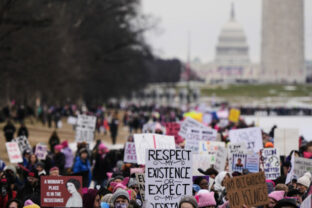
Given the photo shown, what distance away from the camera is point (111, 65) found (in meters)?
65.3

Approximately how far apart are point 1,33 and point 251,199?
25.2m

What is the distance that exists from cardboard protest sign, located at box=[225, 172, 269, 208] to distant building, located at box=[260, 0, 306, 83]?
146 metres

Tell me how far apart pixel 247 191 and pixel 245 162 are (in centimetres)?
481

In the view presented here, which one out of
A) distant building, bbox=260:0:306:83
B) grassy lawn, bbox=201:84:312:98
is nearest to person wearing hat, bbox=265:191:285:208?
grassy lawn, bbox=201:84:312:98

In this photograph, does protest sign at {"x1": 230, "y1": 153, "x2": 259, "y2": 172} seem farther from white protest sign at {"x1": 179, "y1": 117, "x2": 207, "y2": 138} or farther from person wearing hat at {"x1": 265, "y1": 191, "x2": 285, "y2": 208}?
white protest sign at {"x1": 179, "y1": 117, "x2": 207, "y2": 138}

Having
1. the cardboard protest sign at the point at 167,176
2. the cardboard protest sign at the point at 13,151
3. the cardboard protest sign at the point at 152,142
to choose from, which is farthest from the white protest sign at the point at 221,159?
the cardboard protest sign at the point at 167,176

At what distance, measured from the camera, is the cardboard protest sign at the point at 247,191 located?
32.6ft

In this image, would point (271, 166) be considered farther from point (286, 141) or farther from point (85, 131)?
point (85, 131)

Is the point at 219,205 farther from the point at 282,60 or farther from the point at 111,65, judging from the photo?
the point at 282,60

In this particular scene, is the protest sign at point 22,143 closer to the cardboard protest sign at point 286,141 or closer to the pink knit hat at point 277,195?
the cardboard protest sign at point 286,141

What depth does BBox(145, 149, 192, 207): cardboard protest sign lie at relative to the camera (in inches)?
423

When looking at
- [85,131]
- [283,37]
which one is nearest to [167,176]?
[85,131]

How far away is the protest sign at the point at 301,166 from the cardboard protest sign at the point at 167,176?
2.79 metres

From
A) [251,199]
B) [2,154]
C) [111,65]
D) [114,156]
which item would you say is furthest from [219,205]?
[111,65]
